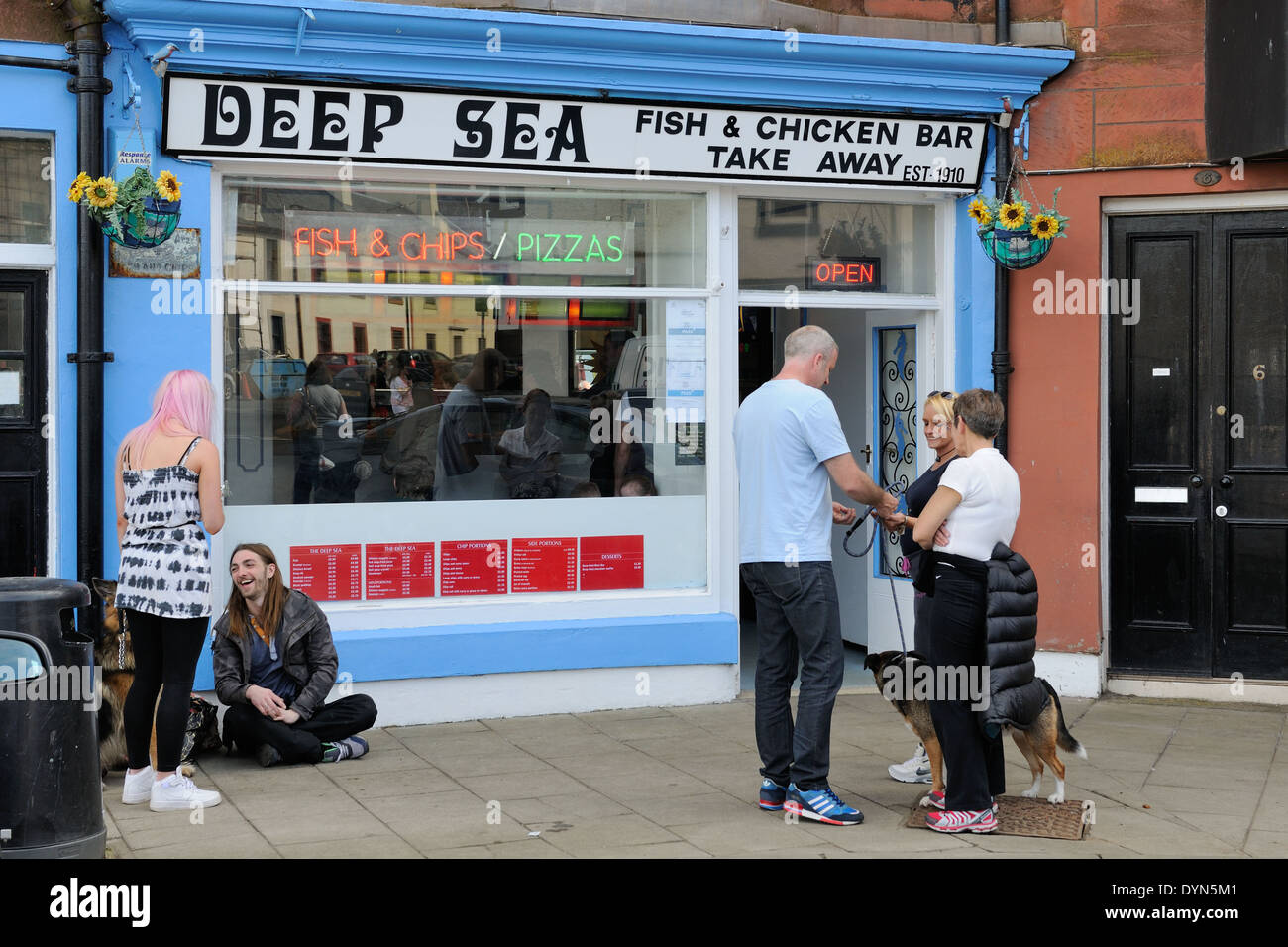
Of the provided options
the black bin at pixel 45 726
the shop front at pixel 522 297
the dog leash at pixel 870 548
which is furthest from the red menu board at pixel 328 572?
the black bin at pixel 45 726

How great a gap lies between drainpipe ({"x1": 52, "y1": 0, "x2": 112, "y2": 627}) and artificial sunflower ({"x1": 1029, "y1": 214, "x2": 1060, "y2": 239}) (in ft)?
17.3

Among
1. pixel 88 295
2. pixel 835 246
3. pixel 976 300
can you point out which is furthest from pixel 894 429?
pixel 88 295

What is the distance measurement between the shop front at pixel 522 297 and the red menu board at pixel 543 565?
13 millimetres

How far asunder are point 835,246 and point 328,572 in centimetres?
378

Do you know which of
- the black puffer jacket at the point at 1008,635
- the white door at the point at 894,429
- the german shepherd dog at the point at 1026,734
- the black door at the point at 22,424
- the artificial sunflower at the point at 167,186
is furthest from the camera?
the white door at the point at 894,429

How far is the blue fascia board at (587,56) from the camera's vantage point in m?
7.54

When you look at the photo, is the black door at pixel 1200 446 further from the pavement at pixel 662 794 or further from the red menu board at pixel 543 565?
the red menu board at pixel 543 565

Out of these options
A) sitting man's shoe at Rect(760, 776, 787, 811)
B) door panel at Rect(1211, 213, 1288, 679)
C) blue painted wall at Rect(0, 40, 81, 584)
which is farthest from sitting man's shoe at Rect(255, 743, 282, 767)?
door panel at Rect(1211, 213, 1288, 679)

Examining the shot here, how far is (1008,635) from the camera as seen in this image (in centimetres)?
575

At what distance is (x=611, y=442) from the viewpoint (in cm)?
877

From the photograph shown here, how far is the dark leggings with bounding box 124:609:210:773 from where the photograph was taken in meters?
6.29

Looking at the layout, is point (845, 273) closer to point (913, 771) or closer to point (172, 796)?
point (913, 771)

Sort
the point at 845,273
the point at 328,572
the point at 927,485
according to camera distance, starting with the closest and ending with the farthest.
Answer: the point at 927,485
the point at 328,572
the point at 845,273

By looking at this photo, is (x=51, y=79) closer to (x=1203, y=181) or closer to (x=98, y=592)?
(x=98, y=592)
